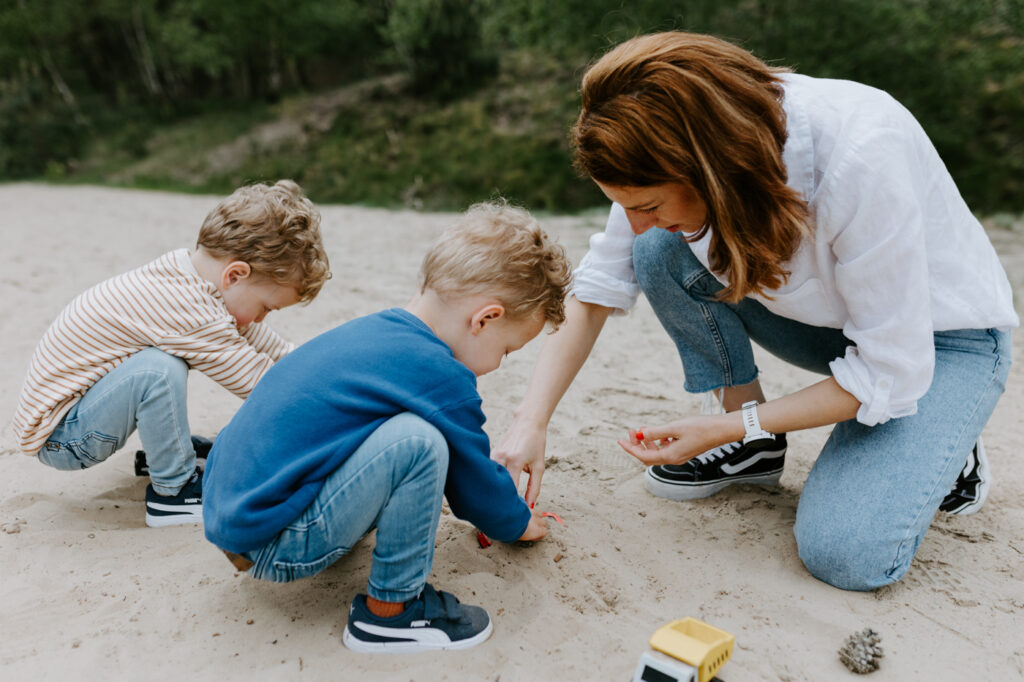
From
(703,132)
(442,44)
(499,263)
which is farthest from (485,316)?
(442,44)

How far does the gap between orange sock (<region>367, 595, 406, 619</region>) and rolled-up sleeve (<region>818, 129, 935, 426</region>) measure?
4.03 ft

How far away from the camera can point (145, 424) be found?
220cm

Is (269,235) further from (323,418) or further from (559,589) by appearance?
(559,589)

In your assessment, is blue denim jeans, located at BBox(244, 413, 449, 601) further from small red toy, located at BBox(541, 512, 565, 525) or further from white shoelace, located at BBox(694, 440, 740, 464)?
white shoelace, located at BBox(694, 440, 740, 464)

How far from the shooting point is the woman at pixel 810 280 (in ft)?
5.67

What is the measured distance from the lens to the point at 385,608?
1.74 metres

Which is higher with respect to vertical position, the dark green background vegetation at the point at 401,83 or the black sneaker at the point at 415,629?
the black sneaker at the point at 415,629

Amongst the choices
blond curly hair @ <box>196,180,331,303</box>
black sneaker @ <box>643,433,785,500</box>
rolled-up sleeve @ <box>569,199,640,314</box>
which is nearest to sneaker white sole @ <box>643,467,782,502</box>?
black sneaker @ <box>643,433,785,500</box>

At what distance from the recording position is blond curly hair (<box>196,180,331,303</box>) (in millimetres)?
2285

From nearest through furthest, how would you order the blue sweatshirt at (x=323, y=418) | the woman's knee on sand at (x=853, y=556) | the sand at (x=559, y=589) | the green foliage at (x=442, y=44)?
1. the blue sweatshirt at (x=323, y=418)
2. the sand at (x=559, y=589)
3. the woman's knee on sand at (x=853, y=556)
4. the green foliage at (x=442, y=44)

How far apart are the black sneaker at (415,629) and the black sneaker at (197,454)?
108 cm

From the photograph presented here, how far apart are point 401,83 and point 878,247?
49.5 ft

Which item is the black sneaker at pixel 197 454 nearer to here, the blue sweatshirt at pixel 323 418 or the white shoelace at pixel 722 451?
the blue sweatshirt at pixel 323 418

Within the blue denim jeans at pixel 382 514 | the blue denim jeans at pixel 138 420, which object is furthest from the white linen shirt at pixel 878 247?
the blue denim jeans at pixel 138 420
